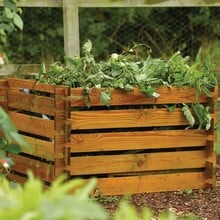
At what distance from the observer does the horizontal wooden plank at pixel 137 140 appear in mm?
3676

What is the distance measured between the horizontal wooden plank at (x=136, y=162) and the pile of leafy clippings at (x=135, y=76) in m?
0.21

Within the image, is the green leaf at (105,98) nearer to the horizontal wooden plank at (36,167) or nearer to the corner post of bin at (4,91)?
the horizontal wooden plank at (36,167)

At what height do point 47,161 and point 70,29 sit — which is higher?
point 70,29

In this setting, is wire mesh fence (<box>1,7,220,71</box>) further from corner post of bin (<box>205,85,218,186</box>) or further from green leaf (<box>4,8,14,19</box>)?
green leaf (<box>4,8,14,19</box>)

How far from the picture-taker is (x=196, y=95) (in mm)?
3857

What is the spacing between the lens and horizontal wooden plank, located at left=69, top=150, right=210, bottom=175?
3.71m

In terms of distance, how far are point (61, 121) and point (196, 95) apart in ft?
2.69

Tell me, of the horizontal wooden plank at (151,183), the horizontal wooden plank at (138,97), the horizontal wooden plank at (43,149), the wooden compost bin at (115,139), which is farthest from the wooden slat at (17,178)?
the horizontal wooden plank at (138,97)

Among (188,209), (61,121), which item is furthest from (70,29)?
(188,209)

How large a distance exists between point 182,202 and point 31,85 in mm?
1110

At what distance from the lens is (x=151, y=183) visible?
153 inches

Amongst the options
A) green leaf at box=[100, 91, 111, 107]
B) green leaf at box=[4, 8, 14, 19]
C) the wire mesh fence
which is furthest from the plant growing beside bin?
the wire mesh fence

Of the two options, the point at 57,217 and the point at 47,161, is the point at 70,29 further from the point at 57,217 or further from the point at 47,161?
the point at 57,217

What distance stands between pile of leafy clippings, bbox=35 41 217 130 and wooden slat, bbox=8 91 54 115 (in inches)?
5.4
